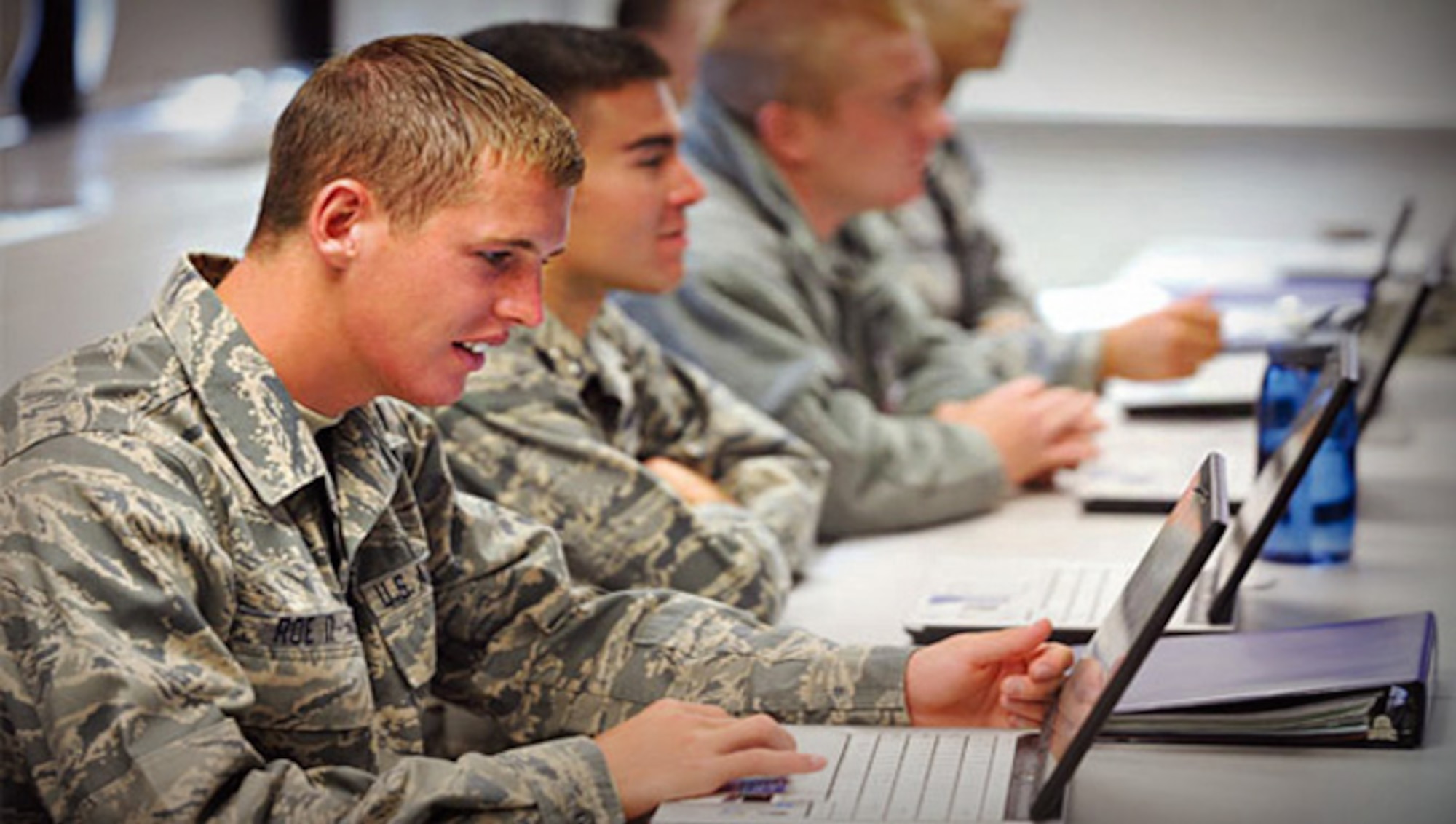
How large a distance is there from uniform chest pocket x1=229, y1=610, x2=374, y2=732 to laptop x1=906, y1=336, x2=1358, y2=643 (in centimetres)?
62

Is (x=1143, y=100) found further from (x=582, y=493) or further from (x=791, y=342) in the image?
(x=582, y=493)

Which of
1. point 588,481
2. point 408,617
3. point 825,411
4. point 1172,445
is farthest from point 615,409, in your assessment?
point 1172,445

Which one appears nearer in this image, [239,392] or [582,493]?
[239,392]

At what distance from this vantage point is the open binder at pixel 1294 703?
154cm

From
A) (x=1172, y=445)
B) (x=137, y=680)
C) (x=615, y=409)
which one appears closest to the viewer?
(x=137, y=680)

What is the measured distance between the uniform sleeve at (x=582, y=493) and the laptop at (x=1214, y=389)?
3.85 ft

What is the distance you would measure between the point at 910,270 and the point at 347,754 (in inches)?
94.0

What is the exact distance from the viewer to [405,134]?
134 centimetres

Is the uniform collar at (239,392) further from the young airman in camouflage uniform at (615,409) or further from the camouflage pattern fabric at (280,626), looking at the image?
the young airman in camouflage uniform at (615,409)

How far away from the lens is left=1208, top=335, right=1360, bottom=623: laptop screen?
1.68 metres

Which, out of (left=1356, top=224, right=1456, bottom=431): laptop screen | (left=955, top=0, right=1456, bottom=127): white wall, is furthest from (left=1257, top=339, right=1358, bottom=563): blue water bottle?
(left=955, top=0, right=1456, bottom=127): white wall

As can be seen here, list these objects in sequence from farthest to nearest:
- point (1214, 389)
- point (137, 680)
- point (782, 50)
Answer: point (1214, 389) < point (782, 50) < point (137, 680)

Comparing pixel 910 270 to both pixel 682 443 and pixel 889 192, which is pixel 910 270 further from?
pixel 682 443

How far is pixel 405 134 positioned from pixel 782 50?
1.61m
